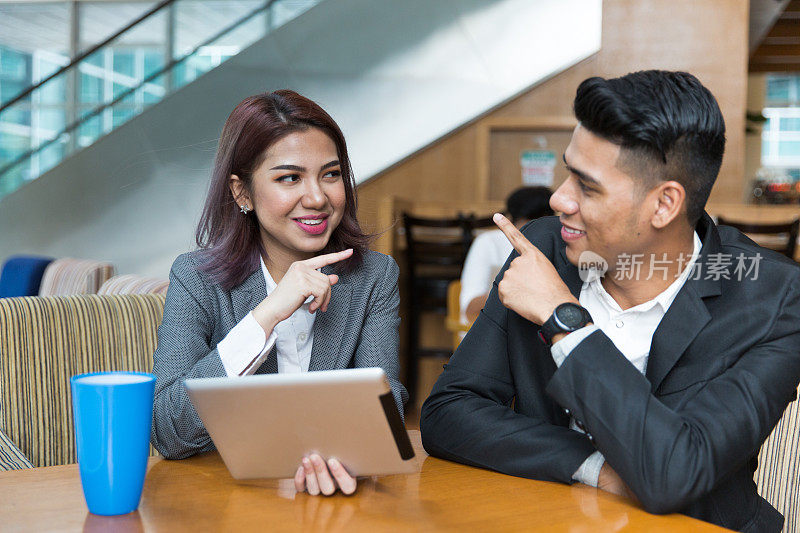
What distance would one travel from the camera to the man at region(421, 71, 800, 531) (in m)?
1.10

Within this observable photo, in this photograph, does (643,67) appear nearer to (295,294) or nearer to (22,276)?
(22,276)

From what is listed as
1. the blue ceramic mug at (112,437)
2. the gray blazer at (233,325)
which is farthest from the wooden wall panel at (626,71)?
the blue ceramic mug at (112,437)

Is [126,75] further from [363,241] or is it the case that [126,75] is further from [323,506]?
[323,506]

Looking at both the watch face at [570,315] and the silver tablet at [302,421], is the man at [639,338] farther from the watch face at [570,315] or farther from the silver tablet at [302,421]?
the silver tablet at [302,421]

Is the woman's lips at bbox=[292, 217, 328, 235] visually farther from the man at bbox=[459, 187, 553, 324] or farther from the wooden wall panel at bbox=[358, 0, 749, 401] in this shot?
the wooden wall panel at bbox=[358, 0, 749, 401]

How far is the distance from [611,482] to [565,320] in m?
0.23

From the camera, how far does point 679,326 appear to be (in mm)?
1240

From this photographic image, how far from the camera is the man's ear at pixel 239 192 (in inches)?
61.1

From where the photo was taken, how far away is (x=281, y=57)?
5207 mm

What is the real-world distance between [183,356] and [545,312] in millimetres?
593

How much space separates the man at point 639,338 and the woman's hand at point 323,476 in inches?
10.0

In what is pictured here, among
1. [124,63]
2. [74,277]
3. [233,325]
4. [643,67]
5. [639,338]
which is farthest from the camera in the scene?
[643,67]

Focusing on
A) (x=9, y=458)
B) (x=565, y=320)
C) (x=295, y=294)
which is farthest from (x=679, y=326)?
(x=9, y=458)

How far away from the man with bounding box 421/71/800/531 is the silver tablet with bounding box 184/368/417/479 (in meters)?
Result: 0.26
